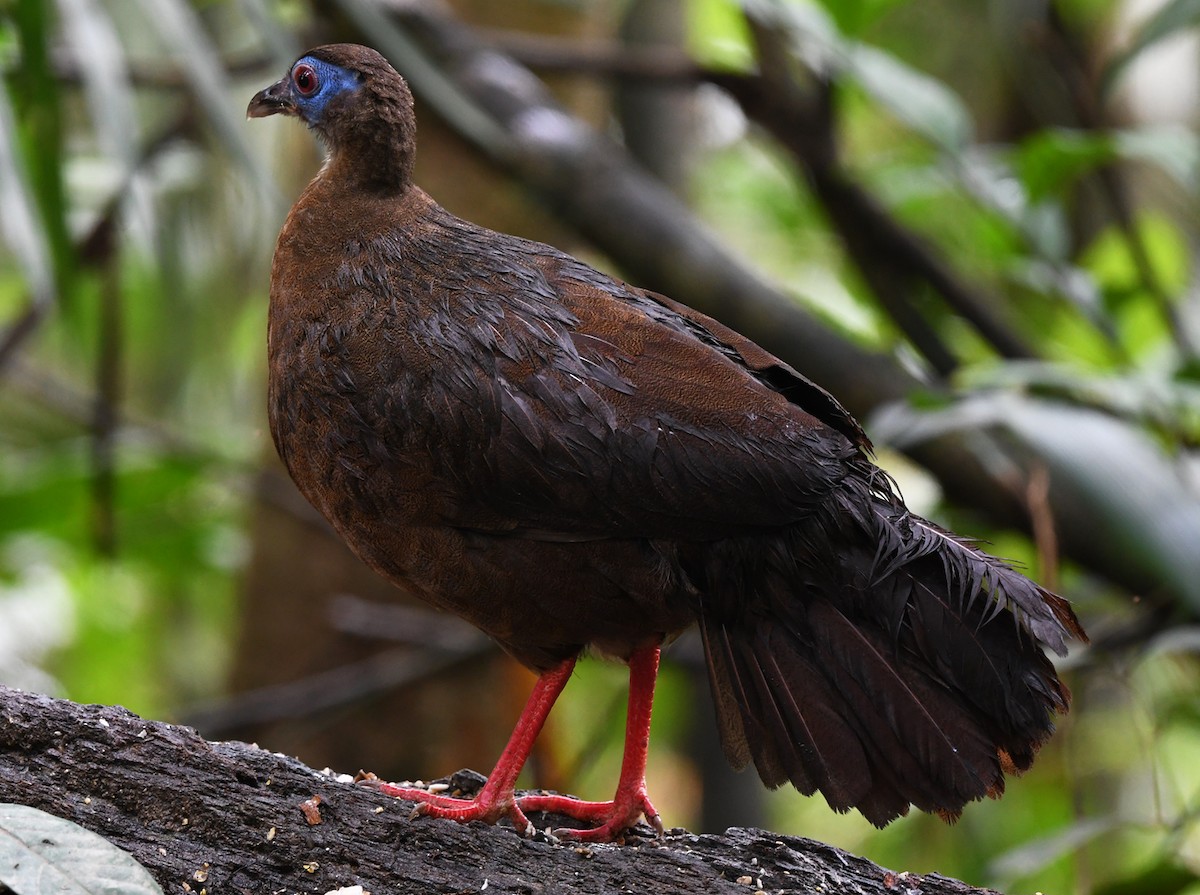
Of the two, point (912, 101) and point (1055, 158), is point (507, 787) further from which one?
point (912, 101)

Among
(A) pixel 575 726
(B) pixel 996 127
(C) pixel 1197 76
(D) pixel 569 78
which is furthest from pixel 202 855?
(C) pixel 1197 76

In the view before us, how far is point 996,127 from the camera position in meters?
10.6

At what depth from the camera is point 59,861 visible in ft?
6.93

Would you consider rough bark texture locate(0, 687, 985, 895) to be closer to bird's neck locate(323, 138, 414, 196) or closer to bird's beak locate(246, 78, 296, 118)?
bird's neck locate(323, 138, 414, 196)

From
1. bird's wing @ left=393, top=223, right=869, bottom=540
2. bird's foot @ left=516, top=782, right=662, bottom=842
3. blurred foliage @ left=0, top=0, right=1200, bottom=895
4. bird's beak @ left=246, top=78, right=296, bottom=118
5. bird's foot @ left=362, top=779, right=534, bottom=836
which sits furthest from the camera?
blurred foliage @ left=0, top=0, right=1200, bottom=895

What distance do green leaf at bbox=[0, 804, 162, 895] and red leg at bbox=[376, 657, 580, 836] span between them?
77cm

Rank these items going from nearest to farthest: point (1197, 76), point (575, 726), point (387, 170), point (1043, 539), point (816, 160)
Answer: point (387, 170)
point (1043, 539)
point (816, 160)
point (575, 726)
point (1197, 76)

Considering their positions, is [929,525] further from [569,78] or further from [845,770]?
[569,78]

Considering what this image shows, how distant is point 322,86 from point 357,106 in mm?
104

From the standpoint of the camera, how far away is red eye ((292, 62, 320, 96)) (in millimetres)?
3082

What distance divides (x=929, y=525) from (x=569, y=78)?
170 inches

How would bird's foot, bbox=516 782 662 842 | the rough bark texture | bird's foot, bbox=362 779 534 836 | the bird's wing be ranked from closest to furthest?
the rough bark texture → the bird's wing → bird's foot, bbox=362 779 534 836 → bird's foot, bbox=516 782 662 842

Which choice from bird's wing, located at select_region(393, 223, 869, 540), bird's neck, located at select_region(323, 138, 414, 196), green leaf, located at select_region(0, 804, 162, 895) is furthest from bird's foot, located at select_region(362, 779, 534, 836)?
bird's neck, located at select_region(323, 138, 414, 196)

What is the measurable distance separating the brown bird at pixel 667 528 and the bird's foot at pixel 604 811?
189 millimetres
